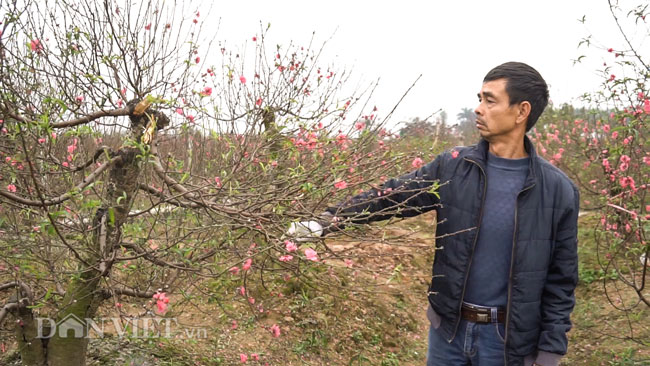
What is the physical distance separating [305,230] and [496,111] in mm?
1004

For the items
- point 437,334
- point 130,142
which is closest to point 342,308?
point 437,334

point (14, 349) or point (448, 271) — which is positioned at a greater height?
point (448, 271)

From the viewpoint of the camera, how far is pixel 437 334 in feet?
7.45

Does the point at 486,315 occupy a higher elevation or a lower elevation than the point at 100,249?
lower

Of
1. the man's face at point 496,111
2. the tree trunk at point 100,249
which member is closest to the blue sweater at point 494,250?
the man's face at point 496,111

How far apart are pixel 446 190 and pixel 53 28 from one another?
2.33m

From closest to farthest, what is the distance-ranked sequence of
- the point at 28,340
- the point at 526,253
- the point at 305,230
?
the point at 526,253, the point at 305,230, the point at 28,340

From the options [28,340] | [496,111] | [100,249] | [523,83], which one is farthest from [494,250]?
[28,340]

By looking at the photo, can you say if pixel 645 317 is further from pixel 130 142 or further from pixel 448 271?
pixel 130 142

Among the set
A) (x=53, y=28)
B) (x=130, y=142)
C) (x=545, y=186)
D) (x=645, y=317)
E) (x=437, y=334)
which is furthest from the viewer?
(x=645, y=317)

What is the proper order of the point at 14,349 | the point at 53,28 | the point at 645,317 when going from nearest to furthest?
the point at 53,28, the point at 14,349, the point at 645,317

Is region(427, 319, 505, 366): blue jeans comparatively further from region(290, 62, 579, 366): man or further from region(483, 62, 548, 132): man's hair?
region(483, 62, 548, 132): man's hair

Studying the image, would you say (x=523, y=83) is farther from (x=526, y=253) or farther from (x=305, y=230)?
(x=305, y=230)

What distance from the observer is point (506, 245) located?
2146mm
